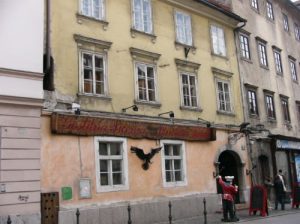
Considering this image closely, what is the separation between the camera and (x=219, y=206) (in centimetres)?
1884

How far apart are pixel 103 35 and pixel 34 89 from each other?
400 cm

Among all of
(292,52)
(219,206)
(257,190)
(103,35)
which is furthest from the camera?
(292,52)

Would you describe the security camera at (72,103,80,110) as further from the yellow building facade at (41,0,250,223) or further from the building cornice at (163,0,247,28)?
the building cornice at (163,0,247,28)

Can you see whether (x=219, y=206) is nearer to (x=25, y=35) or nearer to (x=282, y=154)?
(x=282, y=154)

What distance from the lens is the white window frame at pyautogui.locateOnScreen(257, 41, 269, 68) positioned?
2533 centimetres

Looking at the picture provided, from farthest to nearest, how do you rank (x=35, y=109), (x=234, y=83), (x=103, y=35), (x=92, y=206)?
(x=234, y=83)
(x=103, y=35)
(x=92, y=206)
(x=35, y=109)

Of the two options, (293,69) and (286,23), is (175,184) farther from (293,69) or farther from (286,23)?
(286,23)

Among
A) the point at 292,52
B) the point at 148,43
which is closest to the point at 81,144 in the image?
the point at 148,43

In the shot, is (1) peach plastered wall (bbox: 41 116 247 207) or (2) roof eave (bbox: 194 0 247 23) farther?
(2) roof eave (bbox: 194 0 247 23)

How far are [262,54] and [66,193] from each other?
16.8 m

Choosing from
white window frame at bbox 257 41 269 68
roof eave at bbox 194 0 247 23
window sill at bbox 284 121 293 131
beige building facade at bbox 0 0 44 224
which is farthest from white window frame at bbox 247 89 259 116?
beige building facade at bbox 0 0 44 224

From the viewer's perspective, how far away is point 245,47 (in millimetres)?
23906

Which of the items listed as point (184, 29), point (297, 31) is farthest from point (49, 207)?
point (297, 31)

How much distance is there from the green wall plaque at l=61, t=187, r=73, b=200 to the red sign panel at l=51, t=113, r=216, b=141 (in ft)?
5.91
